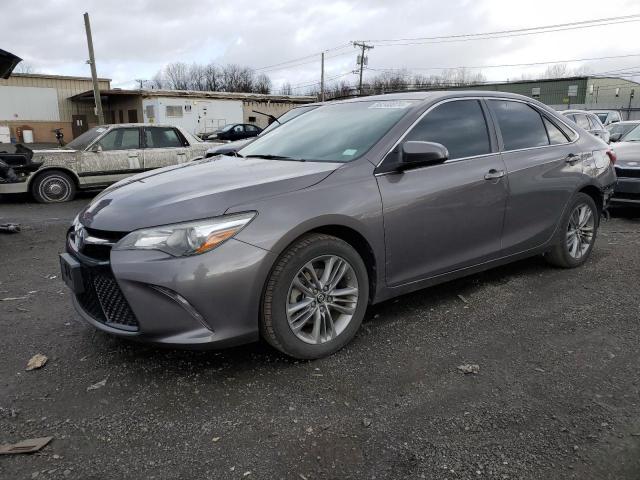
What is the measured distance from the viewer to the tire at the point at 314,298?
114 inches

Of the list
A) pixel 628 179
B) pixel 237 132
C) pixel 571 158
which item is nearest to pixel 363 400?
pixel 571 158

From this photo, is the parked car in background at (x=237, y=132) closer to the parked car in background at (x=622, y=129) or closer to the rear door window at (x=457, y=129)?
the parked car in background at (x=622, y=129)

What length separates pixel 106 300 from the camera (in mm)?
2877

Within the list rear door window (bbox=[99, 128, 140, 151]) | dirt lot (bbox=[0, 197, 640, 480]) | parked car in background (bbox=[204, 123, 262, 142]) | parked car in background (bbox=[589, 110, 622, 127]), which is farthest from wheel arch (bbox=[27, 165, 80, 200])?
parked car in background (bbox=[589, 110, 622, 127])

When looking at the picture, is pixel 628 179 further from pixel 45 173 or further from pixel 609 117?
pixel 609 117

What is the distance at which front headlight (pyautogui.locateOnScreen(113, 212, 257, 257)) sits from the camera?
8.84 feet

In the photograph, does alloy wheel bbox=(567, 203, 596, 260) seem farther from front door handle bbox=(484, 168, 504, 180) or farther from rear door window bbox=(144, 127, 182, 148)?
rear door window bbox=(144, 127, 182, 148)

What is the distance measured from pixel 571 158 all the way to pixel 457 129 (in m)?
1.40

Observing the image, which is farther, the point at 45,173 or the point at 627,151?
the point at 45,173

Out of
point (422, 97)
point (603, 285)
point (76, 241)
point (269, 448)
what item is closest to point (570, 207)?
point (603, 285)

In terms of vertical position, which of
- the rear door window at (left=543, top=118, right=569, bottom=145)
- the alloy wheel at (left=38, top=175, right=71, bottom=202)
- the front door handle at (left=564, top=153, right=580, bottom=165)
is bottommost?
the alloy wheel at (left=38, top=175, right=71, bottom=202)

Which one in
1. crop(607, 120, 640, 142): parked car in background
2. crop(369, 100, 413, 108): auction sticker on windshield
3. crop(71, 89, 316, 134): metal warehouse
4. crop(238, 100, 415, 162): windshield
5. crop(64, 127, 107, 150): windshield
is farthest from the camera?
crop(71, 89, 316, 134): metal warehouse

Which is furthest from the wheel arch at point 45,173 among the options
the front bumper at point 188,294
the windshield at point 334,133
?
the front bumper at point 188,294

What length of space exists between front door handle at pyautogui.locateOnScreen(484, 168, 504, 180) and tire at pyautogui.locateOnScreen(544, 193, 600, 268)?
1048 mm
